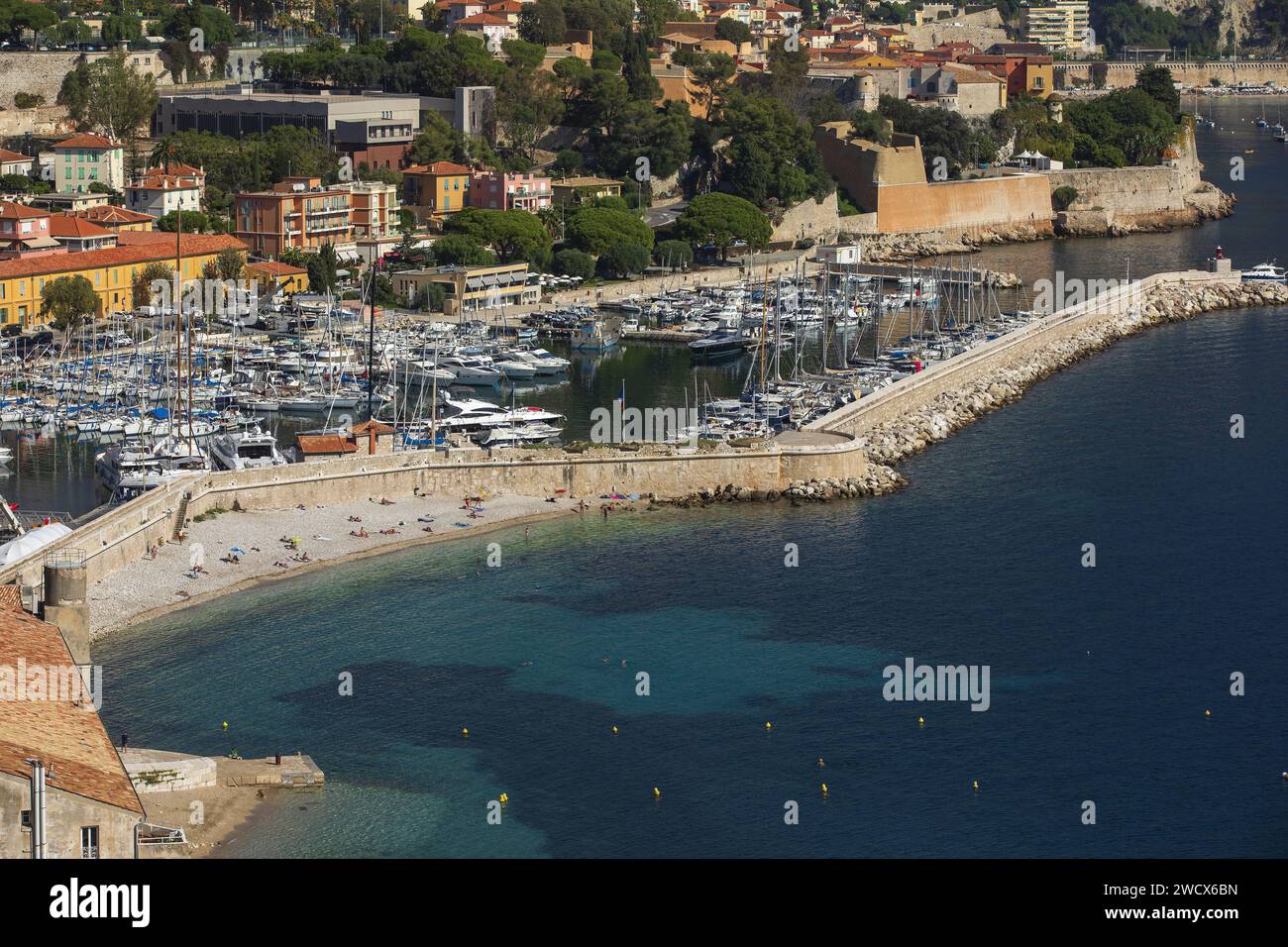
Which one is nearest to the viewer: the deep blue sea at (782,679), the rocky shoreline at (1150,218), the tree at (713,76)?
the deep blue sea at (782,679)

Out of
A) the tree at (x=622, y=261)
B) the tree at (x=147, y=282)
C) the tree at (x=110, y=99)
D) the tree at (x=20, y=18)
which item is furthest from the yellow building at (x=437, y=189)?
the tree at (x=20, y=18)

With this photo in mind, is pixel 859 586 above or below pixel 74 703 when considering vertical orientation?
below

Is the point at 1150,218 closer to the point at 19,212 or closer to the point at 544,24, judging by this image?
the point at 544,24

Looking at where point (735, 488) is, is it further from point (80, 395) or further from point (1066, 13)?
point (1066, 13)

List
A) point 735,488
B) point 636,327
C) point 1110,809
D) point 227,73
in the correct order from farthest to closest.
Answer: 1. point 227,73
2. point 636,327
3. point 735,488
4. point 1110,809

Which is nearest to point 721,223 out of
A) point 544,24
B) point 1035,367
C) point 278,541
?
point 1035,367

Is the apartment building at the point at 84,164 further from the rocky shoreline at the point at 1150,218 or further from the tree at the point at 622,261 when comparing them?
the rocky shoreline at the point at 1150,218
